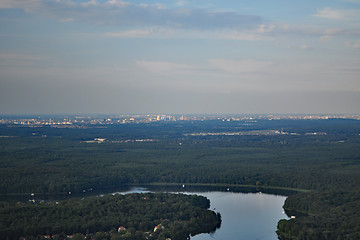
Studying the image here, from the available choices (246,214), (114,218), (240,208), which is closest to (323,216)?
(246,214)

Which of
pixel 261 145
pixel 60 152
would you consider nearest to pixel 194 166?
pixel 60 152

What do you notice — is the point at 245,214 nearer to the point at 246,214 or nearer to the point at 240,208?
the point at 246,214

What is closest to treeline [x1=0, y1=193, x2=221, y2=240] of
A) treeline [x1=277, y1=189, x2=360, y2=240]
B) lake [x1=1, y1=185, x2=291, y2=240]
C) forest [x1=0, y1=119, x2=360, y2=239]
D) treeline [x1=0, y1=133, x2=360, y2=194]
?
lake [x1=1, y1=185, x2=291, y2=240]

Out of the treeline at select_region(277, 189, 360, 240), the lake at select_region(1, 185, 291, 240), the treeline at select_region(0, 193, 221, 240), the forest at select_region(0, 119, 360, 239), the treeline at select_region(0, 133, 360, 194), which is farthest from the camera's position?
the treeline at select_region(0, 133, 360, 194)

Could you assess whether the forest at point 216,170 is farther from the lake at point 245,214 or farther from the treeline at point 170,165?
the lake at point 245,214

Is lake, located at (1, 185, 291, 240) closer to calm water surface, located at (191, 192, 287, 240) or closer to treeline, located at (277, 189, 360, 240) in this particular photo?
calm water surface, located at (191, 192, 287, 240)

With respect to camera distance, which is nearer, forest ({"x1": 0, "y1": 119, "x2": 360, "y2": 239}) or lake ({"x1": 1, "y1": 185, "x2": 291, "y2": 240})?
lake ({"x1": 1, "y1": 185, "x2": 291, "y2": 240})

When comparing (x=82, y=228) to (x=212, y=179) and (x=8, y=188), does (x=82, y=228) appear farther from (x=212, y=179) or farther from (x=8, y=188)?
(x=212, y=179)
